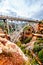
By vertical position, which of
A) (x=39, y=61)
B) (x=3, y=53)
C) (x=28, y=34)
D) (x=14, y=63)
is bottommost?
(x=28, y=34)

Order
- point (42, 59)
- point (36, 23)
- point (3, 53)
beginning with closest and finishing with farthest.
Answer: point (3, 53)
point (42, 59)
point (36, 23)

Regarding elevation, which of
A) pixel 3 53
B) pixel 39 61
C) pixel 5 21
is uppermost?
pixel 3 53

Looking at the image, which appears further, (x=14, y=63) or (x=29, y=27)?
(x=29, y=27)

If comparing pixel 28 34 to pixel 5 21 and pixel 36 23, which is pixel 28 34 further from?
pixel 5 21

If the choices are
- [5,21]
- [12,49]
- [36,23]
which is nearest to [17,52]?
[12,49]

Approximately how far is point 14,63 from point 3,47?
1.14ft

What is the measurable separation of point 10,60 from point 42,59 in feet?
23.4

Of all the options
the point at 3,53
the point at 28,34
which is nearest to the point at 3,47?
the point at 3,53

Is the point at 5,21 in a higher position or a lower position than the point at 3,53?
lower

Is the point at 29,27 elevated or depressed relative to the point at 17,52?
depressed

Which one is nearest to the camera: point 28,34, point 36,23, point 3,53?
point 3,53

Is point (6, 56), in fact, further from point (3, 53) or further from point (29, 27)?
point (29, 27)

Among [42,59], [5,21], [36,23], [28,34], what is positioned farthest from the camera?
[36,23]

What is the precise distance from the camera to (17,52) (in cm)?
295
